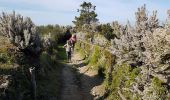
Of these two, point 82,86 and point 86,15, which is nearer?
point 82,86

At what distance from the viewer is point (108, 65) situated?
1683cm

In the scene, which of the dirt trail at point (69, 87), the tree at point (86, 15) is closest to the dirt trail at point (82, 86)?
the dirt trail at point (69, 87)

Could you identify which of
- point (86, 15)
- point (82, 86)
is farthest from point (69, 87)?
point (86, 15)

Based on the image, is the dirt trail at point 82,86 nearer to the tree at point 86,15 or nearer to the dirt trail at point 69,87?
the dirt trail at point 69,87

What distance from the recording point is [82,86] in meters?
18.1

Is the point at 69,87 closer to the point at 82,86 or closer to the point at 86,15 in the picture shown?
the point at 82,86

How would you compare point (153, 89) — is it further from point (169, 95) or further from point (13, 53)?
point (13, 53)

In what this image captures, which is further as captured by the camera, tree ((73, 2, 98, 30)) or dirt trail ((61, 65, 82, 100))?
tree ((73, 2, 98, 30))

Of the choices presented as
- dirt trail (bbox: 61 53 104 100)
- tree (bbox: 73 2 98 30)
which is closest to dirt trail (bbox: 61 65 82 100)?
dirt trail (bbox: 61 53 104 100)

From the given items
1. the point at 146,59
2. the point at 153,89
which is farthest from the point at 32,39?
the point at 153,89

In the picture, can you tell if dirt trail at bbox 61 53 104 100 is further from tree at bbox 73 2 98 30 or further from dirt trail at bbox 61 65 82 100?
tree at bbox 73 2 98 30

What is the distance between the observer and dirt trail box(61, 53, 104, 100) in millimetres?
15945

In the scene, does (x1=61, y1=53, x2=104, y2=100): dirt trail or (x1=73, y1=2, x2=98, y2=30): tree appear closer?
(x1=61, y1=53, x2=104, y2=100): dirt trail

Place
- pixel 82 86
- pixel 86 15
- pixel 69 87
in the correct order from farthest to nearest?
pixel 86 15
pixel 82 86
pixel 69 87
